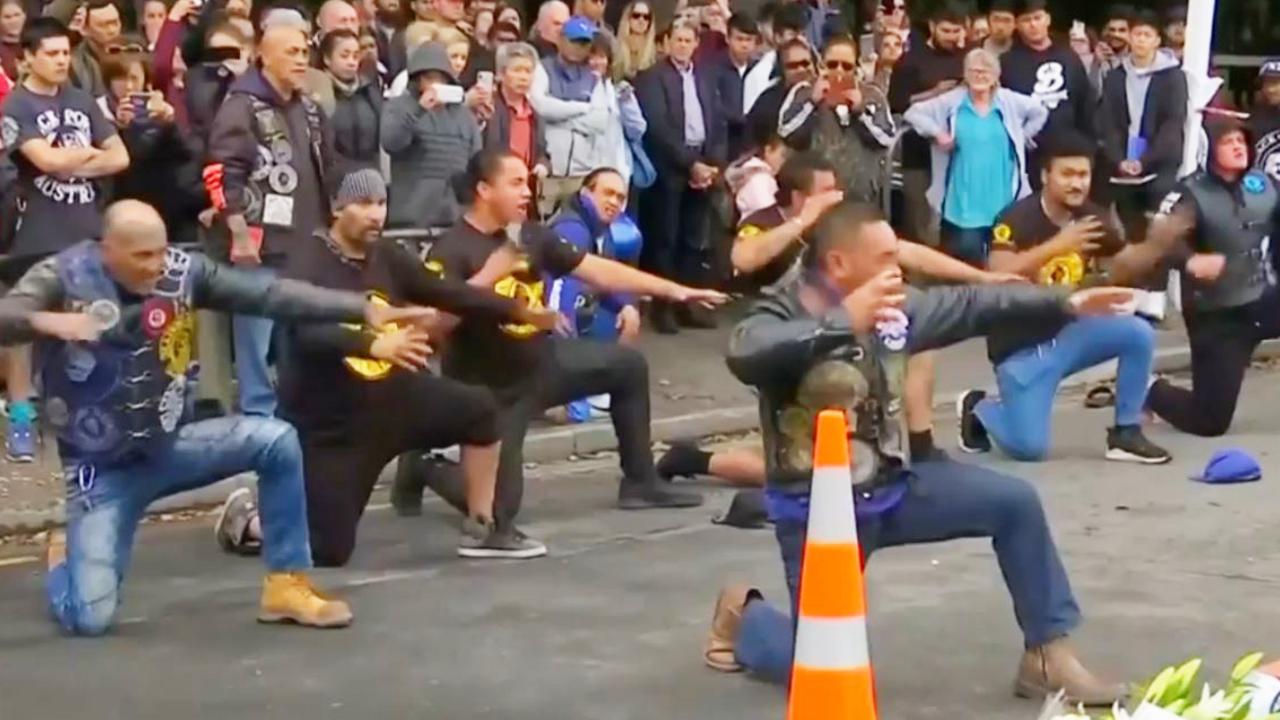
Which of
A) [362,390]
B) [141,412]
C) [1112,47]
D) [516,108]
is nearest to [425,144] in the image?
[516,108]

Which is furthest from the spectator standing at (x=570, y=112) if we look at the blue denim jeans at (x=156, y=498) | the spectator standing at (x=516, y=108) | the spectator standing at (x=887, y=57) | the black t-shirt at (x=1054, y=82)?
the blue denim jeans at (x=156, y=498)

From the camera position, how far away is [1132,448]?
11133 millimetres

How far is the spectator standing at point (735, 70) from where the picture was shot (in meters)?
14.7

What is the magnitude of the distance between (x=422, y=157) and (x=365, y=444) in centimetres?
357

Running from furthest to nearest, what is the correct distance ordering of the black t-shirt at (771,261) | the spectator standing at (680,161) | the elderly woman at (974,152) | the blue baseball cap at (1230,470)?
the elderly woman at (974,152)
the spectator standing at (680,161)
the blue baseball cap at (1230,470)
the black t-shirt at (771,261)

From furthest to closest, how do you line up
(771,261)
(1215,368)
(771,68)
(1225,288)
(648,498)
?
1. (771,68)
2. (1225,288)
3. (1215,368)
4. (648,498)
5. (771,261)

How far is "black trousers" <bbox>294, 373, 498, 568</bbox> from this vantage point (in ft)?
28.8

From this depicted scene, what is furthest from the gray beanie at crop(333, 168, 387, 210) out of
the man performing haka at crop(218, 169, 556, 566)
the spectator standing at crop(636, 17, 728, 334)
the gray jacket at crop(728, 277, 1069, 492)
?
the spectator standing at crop(636, 17, 728, 334)

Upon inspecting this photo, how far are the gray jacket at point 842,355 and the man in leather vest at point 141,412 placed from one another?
161 cm

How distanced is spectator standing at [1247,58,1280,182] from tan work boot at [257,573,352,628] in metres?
7.41

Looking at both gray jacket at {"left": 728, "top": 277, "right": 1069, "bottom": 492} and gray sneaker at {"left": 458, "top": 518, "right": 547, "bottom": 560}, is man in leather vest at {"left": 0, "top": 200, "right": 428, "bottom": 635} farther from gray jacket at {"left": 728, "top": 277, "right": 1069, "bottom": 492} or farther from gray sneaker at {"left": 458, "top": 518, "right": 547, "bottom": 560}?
gray jacket at {"left": 728, "top": 277, "right": 1069, "bottom": 492}

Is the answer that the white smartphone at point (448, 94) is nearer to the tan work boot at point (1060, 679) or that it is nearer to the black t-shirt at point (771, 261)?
the black t-shirt at point (771, 261)

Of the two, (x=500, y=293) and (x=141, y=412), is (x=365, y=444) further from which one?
(x=141, y=412)

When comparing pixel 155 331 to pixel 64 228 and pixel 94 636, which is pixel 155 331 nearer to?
pixel 94 636
